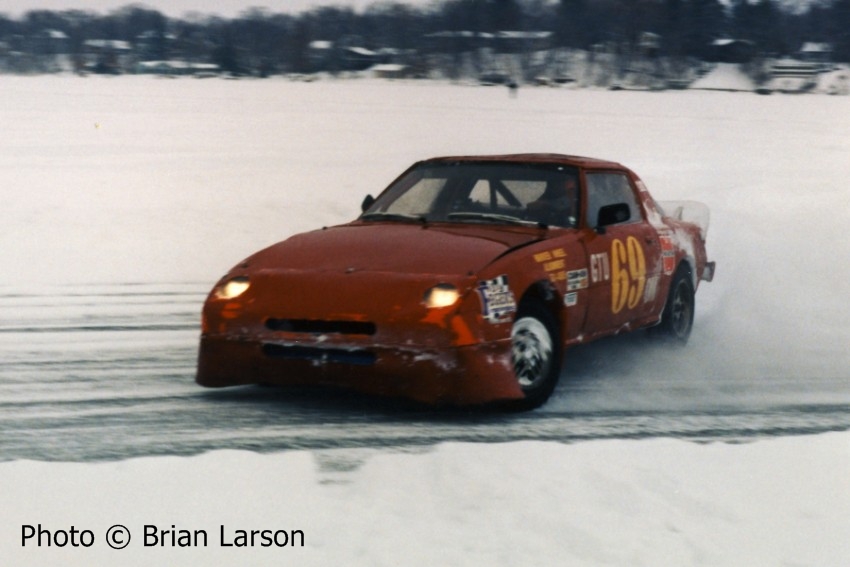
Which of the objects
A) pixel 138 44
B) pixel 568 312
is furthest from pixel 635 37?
pixel 568 312

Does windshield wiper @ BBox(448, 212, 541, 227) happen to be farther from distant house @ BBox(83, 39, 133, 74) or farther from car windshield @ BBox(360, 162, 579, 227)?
distant house @ BBox(83, 39, 133, 74)

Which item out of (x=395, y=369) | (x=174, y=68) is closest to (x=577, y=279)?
(x=395, y=369)

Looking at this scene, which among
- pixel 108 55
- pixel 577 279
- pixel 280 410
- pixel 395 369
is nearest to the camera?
pixel 395 369

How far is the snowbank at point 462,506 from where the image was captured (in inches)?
157

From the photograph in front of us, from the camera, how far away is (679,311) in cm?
840

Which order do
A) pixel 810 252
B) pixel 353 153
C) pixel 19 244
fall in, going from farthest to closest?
pixel 353 153 < pixel 810 252 < pixel 19 244

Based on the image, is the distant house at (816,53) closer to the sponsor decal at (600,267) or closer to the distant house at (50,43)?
the distant house at (50,43)

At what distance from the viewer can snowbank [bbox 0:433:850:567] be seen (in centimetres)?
398

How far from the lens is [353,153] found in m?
23.8

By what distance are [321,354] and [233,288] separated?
26.5 inches

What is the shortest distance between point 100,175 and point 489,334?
48.1ft

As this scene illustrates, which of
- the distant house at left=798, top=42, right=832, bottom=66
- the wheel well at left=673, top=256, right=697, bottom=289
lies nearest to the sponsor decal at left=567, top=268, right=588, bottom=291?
the wheel well at left=673, top=256, right=697, bottom=289

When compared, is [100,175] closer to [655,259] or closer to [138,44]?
[138,44]

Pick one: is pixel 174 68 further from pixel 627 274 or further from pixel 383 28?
pixel 627 274
